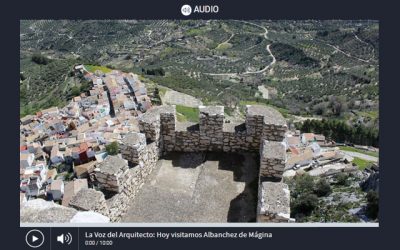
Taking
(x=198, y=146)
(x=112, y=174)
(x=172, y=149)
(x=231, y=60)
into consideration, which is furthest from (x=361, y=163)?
(x=231, y=60)

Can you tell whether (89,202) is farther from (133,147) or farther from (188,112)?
(188,112)

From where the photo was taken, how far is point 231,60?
134 m

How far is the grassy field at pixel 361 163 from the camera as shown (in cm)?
5288

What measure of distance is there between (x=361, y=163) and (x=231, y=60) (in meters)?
85.8

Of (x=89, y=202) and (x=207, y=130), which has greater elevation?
(x=207, y=130)

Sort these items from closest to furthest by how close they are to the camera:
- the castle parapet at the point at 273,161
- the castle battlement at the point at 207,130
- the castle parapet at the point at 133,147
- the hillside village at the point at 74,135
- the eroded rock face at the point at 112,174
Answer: the eroded rock face at the point at 112,174
the castle parapet at the point at 273,161
the castle parapet at the point at 133,147
the castle battlement at the point at 207,130
the hillside village at the point at 74,135

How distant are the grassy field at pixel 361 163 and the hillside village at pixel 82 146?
83cm

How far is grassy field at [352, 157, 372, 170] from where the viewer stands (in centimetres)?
5288

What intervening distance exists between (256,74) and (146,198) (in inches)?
4472

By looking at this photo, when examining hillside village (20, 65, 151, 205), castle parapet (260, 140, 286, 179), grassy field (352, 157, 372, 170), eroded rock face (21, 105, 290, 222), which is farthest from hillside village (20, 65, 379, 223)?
castle parapet (260, 140, 286, 179)

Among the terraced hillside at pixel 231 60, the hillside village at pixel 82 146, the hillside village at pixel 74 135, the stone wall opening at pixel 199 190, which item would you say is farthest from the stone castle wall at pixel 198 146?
the terraced hillside at pixel 231 60

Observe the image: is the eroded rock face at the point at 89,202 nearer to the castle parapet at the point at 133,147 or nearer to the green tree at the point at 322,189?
the castle parapet at the point at 133,147

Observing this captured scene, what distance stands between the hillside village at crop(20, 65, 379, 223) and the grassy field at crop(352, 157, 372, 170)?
83 cm

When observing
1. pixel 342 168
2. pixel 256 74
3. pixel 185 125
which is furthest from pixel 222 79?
pixel 185 125
